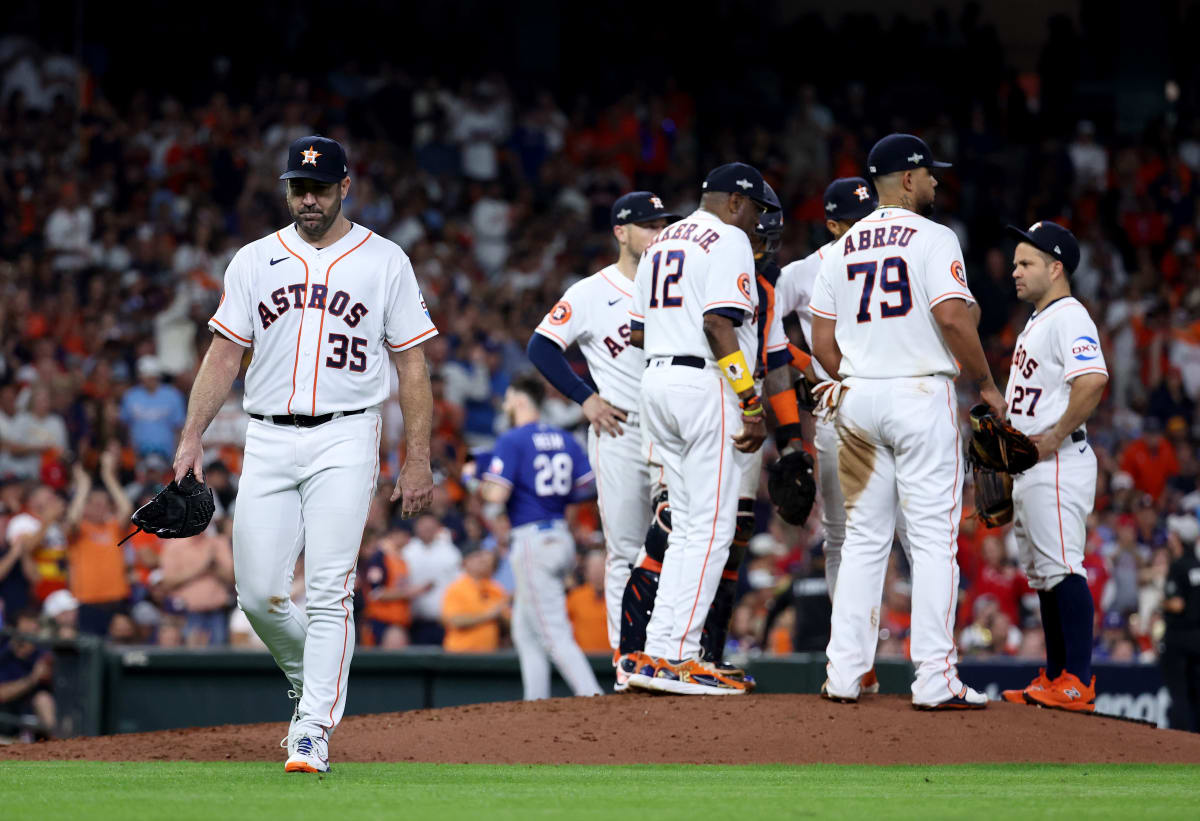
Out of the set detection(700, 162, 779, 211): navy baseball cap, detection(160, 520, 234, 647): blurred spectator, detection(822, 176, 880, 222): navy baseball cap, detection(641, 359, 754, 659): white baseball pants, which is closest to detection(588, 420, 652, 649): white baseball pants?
detection(641, 359, 754, 659): white baseball pants

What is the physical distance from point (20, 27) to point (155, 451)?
7.90 metres

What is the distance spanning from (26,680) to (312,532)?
6.94 meters

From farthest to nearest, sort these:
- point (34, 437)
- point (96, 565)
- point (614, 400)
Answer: point (34, 437), point (96, 565), point (614, 400)

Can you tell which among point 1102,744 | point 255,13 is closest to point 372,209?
point 255,13

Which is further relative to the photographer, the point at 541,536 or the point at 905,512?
the point at 541,536

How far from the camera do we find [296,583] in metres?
12.8

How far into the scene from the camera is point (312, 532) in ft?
19.3

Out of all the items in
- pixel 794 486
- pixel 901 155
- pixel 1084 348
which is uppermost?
pixel 901 155

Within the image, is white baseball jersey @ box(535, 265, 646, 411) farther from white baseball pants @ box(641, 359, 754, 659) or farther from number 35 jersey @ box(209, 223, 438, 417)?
number 35 jersey @ box(209, 223, 438, 417)

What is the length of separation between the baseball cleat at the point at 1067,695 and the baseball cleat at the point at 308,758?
3.47 meters

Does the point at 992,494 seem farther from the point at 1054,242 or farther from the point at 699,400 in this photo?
the point at 699,400

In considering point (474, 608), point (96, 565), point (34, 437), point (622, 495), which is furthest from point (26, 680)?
Result: point (622, 495)

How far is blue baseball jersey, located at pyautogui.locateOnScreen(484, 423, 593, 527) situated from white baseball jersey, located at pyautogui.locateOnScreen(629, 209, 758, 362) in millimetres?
2733

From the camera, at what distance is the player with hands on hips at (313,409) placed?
19.3 ft
